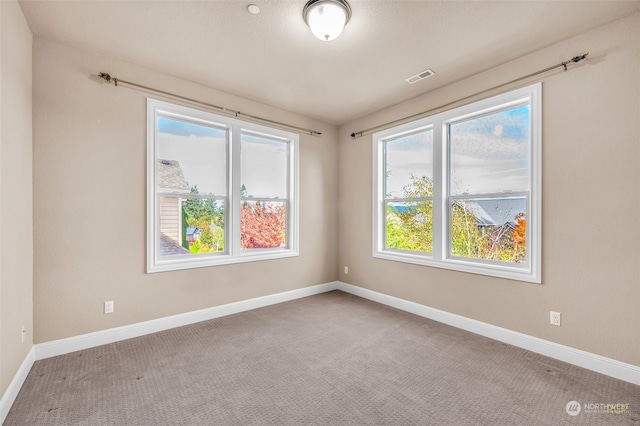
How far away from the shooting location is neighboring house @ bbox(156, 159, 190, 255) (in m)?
3.19

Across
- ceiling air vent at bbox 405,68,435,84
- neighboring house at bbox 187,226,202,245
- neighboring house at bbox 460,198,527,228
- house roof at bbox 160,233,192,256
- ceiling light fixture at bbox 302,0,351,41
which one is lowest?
house roof at bbox 160,233,192,256

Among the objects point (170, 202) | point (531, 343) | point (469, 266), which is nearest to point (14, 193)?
point (170, 202)

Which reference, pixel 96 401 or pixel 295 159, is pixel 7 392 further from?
pixel 295 159

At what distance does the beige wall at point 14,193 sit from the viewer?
5.99ft

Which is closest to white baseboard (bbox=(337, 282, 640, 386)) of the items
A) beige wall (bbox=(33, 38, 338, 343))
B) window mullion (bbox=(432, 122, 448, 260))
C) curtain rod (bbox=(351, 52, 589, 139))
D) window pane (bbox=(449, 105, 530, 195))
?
window mullion (bbox=(432, 122, 448, 260))

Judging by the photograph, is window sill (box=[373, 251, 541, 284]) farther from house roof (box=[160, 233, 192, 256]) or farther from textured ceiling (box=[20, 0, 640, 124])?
house roof (box=[160, 233, 192, 256])

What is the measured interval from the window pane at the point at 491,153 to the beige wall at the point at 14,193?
13.0ft

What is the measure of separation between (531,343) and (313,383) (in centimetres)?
207

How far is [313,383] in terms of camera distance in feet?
7.02

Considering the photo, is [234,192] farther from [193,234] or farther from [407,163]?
[407,163]

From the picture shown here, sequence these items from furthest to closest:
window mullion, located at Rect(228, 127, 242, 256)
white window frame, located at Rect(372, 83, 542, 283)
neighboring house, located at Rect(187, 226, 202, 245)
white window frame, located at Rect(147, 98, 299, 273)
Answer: window mullion, located at Rect(228, 127, 242, 256) → neighboring house, located at Rect(187, 226, 202, 245) → white window frame, located at Rect(147, 98, 299, 273) → white window frame, located at Rect(372, 83, 542, 283)

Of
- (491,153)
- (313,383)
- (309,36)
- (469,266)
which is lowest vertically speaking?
(313,383)

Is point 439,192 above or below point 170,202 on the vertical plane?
above

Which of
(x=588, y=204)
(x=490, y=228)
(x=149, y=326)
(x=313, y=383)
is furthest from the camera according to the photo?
(x=490, y=228)
